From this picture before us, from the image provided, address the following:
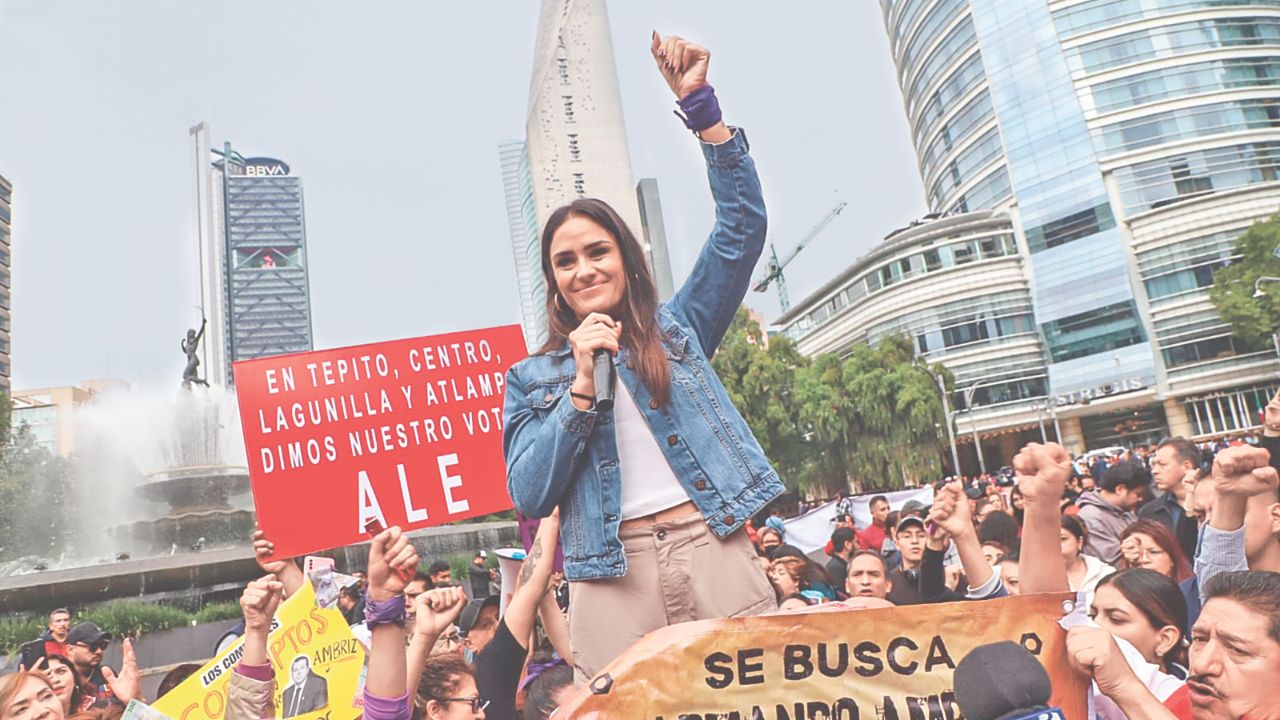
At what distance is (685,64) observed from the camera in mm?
2066

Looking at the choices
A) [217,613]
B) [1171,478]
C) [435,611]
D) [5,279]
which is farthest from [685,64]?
[5,279]

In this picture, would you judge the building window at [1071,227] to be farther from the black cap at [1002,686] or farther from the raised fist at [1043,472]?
the black cap at [1002,686]

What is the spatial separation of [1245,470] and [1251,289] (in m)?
51.1

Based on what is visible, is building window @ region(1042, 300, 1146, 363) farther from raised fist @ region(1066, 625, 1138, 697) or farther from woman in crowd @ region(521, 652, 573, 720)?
raised fist @ region(1066, 625, 1138, 697)

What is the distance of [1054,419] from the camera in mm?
52562

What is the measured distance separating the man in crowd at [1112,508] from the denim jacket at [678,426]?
5.06 metres

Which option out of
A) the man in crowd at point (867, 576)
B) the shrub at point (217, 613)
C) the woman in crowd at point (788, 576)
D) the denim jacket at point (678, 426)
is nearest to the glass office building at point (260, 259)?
the shrub at point (217, 613)

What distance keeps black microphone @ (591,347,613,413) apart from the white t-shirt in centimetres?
7

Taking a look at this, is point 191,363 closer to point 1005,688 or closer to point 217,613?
point 217,613

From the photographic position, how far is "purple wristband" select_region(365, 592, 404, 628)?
2.20m

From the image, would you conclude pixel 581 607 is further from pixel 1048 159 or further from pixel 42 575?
pixel 1048 159

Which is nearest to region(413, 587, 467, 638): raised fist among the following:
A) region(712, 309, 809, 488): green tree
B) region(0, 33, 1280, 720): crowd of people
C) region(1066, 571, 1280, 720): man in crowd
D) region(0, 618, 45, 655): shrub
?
region(0, 33, 1280, 720): crowd of people

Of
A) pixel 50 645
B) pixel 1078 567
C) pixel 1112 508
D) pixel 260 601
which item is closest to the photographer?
pixel 260 601

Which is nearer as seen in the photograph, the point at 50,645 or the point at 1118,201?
the point at 50,645
